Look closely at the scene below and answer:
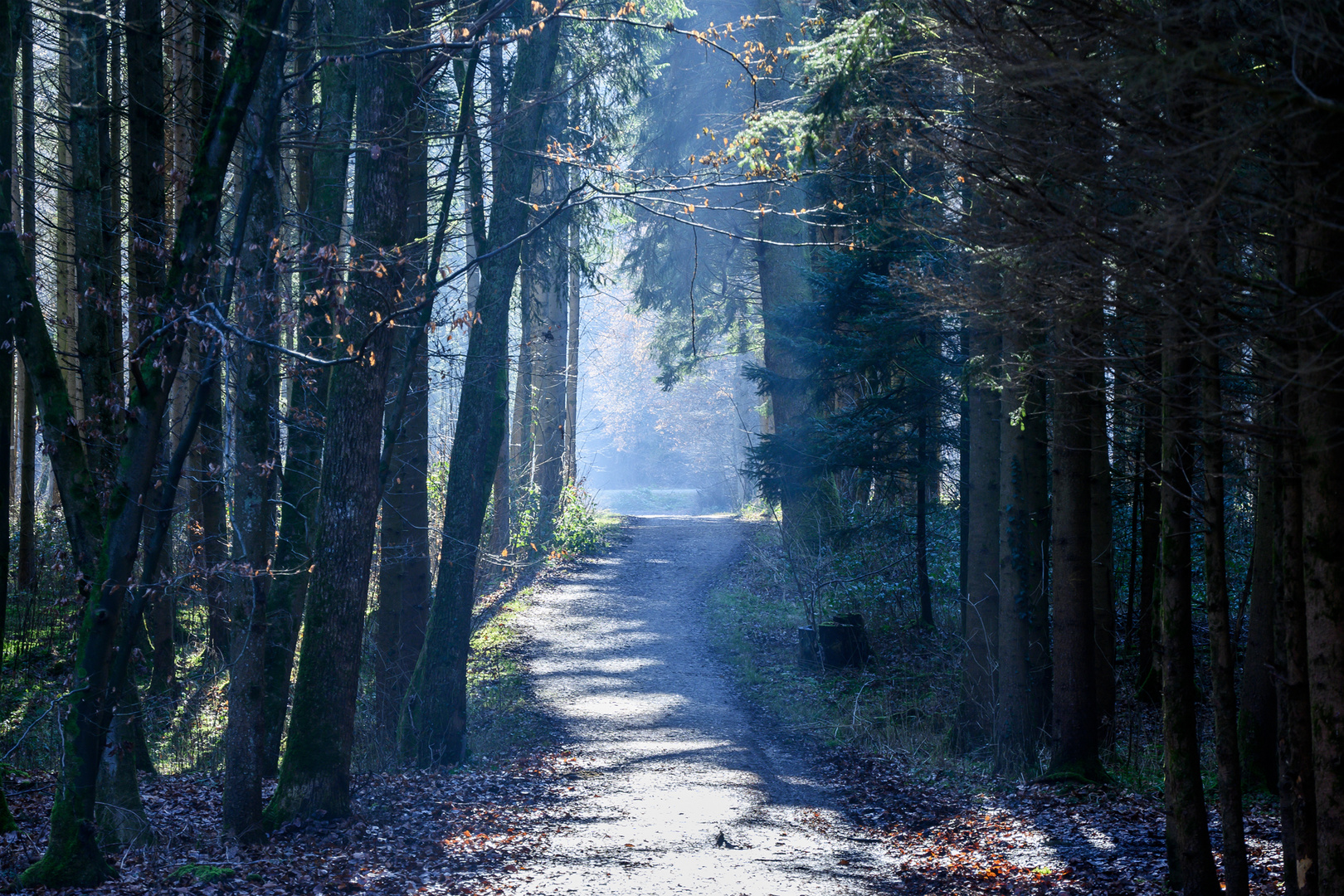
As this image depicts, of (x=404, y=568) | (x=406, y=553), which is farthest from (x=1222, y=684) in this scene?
(x=404, y=568)

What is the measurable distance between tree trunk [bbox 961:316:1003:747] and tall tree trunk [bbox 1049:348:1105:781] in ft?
5.35

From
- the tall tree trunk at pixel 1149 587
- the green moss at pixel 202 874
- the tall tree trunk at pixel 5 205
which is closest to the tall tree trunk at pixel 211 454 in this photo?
the tall tree trunk at pixel 5 205

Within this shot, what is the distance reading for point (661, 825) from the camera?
7.53 metres

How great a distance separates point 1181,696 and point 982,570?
4.79 metres

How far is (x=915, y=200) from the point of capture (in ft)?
34.2

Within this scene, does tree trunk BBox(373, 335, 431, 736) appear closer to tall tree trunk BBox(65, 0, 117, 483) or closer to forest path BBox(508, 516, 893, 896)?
forest path BBox(508, 516, 893, 896)

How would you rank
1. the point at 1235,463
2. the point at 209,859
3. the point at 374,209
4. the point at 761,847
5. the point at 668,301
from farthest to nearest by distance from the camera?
the point at 668,301 < the point at 1235,463 < the point at 374,209 < the point at 761,847 < the point at 209,859

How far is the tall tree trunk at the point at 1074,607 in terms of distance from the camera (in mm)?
7633

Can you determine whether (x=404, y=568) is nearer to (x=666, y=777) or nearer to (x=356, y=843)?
(x=666, y=777)

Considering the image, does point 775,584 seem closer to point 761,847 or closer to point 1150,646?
point 1150,646

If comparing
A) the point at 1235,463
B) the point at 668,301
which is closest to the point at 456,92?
the point at 1235,463

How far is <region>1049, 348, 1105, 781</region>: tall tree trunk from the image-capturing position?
25.0 ft

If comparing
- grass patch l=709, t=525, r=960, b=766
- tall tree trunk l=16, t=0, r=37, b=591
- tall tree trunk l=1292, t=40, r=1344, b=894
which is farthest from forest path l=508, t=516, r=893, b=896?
tall tree trunk l=16, t=0, r=37, b=591

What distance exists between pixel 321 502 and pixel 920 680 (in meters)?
8.31
